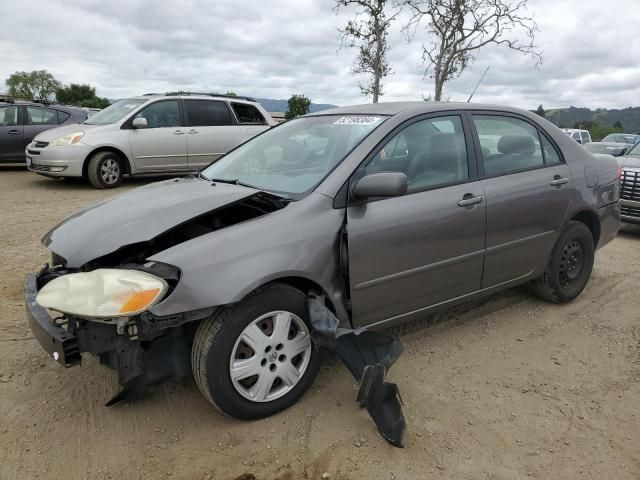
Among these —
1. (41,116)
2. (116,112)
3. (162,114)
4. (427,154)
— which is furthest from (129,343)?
(41,116)

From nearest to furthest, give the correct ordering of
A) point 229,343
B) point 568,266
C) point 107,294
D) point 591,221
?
point 107,294 < point 229,343 < point 568,266 < point 591,221

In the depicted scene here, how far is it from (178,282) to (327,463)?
1.10 metres

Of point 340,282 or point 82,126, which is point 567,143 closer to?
point 340,282

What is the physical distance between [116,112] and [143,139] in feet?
3.04

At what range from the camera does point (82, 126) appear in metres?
9.25

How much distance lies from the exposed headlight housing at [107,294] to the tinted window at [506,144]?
7.81 ft

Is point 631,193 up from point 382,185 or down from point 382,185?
down

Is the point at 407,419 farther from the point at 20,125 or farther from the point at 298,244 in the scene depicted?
the point at 20,125

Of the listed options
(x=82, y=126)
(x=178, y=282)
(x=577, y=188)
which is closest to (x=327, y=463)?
(x=178, y=282)

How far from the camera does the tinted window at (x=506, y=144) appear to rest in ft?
11.9

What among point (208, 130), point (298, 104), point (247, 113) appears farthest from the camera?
point (298, 104)

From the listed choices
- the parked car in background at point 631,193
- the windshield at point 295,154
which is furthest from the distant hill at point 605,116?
the windshield at point 295,154

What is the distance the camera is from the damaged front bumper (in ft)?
7.68

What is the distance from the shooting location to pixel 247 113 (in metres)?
10.5
